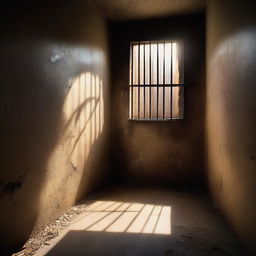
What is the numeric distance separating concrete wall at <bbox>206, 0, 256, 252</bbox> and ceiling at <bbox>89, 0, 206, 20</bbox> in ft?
2.74

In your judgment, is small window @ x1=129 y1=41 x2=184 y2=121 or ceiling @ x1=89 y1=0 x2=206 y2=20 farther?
small window @ x1=129 y1=41 x2=184 y2=121

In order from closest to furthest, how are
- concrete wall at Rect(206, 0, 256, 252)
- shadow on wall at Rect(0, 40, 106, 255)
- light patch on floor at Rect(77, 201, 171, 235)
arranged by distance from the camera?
concrete wall at Rect(206, 0, 256, 252) → shadow on wall at Rect(0, 40, 106, 255) → light patch on floor at Rect(77, 201, 171, 235)

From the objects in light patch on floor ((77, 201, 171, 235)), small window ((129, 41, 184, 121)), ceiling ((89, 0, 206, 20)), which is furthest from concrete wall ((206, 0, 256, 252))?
small window ((129, 41, 184, 121))

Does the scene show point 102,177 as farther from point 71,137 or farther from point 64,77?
point 64,77

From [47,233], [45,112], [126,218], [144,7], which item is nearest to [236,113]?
[126,218]

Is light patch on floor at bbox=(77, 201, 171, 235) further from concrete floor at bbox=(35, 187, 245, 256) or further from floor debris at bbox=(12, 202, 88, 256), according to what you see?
floor debris at bbox=(12, 202, 88, 256)

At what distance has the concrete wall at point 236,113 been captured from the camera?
1.70m

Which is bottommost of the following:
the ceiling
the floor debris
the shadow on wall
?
the floor debris

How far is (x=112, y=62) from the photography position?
442cm

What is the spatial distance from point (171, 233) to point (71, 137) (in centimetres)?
163

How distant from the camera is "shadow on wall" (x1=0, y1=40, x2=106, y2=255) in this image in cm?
188

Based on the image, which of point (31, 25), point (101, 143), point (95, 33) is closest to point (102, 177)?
point (101, 143)

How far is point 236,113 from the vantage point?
207 centimetres

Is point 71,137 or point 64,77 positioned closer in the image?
point 64,77
